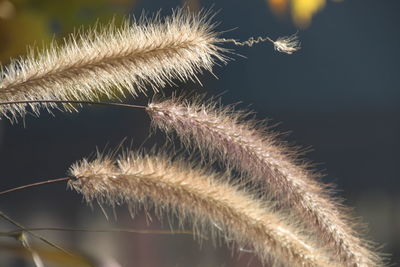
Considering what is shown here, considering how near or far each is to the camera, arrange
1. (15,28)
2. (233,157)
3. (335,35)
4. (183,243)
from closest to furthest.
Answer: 1. (233,157)
2. (15,28)
3. (183,243)
4. (335,35)

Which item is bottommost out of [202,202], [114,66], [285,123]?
[202,202]

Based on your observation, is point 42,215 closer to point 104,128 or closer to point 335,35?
point 104,128

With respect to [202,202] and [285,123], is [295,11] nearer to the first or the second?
[285,123]

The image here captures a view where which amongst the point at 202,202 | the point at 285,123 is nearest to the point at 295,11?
the point at 285,123

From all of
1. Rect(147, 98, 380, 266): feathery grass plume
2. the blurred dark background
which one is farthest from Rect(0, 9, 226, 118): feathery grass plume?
the blurred dark background

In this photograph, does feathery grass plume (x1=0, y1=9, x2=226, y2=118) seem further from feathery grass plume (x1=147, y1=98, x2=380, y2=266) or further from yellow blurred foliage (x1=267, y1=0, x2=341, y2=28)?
yellow blurred foliage (x1=267, y1=0, x2=341, y2=28)

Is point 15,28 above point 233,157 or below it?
above

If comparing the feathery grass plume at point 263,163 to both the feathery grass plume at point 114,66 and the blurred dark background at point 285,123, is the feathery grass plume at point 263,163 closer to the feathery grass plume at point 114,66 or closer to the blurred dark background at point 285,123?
the feathery grass plume at point 114,66

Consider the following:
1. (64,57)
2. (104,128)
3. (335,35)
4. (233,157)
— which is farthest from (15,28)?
(335,35)
